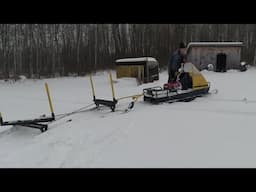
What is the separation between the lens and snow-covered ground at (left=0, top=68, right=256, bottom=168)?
434 centimetres

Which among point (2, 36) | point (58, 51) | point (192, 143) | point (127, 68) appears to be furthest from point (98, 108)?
point (2, 36)

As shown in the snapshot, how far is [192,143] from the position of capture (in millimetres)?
5031

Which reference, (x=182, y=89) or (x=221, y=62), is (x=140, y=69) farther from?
(x=182, y=89)

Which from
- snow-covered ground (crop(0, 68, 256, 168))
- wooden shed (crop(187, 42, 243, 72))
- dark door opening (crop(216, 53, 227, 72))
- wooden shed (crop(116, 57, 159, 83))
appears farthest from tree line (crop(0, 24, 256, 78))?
snow-covered ground (crop(0, 68, 256, 168))

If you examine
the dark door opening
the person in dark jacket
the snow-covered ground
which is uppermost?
the person in dark jacket

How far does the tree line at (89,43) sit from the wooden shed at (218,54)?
5982mm

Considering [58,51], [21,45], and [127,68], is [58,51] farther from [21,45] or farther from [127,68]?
[127,68]

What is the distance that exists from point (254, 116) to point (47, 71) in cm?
1950

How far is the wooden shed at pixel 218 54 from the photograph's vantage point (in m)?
18.4

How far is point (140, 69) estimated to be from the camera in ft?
55.3

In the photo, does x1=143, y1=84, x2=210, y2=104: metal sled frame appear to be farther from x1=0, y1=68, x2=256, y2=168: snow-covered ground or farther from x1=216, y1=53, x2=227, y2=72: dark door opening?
x1=216, y1=53, x2=227, y2=72: dark door opening

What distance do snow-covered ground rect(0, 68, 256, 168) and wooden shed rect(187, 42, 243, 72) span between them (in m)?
9.47

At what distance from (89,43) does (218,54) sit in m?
11.0

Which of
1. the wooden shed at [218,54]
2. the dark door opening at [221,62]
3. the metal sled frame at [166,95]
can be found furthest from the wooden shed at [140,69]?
the metal sled frame at [166,95]
